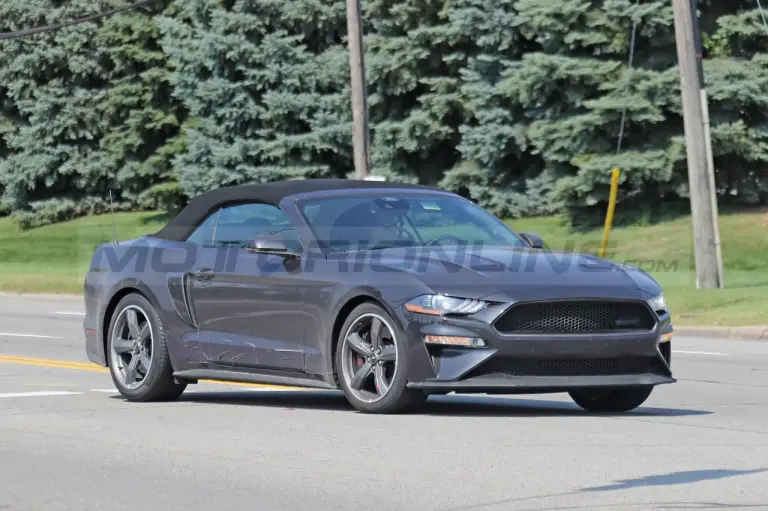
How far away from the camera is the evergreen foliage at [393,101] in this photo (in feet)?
133

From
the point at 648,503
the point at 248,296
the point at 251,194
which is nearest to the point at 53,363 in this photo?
the point at 251,194

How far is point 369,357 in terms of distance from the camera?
10.3 meters

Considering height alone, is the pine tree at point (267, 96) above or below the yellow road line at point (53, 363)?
above

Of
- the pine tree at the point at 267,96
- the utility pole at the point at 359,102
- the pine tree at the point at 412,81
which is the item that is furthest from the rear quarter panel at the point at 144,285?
the pine tree at the point at 267,96

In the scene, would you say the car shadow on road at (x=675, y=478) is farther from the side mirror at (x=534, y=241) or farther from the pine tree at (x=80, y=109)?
the pine tree at (x=80, y=109)

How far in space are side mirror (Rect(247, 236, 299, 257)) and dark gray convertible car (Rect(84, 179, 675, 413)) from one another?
13mm

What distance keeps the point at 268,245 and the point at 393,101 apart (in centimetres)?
3780

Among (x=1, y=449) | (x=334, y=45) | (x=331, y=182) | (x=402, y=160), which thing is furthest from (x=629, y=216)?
(x=1, y=449)

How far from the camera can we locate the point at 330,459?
8578 millimetres

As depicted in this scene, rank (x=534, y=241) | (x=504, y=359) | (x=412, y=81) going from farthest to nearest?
(x=412, y=81), (x=534, y=241), (x=504, y=359)

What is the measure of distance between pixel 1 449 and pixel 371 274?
258 cm

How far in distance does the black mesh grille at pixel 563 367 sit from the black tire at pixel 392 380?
45 cm

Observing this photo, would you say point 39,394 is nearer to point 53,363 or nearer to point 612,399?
point 53,363

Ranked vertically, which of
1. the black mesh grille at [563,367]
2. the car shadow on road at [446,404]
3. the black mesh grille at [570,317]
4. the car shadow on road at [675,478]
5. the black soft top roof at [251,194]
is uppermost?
the black soft top roof at [251,194]
